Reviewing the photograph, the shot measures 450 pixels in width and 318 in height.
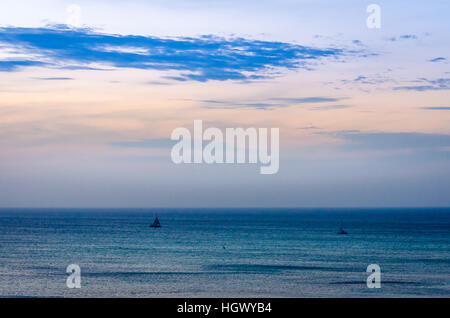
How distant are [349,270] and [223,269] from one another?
14752 mm

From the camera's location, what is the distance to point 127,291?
5294cm

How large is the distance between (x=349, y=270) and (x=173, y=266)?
20918 mm

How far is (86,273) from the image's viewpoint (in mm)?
65938
